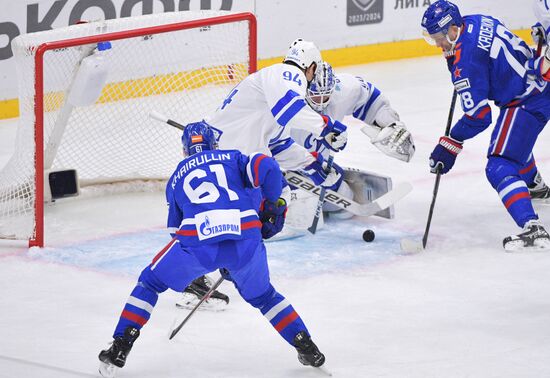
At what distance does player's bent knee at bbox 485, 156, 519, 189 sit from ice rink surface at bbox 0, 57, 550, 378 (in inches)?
12.5

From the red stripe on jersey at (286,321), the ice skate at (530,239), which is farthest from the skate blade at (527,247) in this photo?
the red stripe on jersey at (286,321)

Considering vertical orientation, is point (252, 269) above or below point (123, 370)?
above

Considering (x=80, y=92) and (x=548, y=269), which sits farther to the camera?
(x=80, y=92)

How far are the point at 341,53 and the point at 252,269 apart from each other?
5286 mm

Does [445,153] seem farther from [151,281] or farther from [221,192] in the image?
[151,281]

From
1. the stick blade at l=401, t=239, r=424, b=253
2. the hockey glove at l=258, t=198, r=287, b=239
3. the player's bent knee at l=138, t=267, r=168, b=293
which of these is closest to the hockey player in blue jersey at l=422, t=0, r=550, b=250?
the stick blade at l=401, t=239, r=424, b=253

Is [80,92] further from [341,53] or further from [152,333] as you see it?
[341,53]

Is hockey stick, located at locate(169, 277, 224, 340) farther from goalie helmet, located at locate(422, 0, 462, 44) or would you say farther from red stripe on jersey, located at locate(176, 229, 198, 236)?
goalie helmet, located at locate(422, 0, 462, 44)

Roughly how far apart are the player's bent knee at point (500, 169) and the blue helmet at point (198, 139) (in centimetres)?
186

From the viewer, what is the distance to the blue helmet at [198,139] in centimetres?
419

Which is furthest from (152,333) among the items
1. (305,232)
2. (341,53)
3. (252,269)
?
(341,53)

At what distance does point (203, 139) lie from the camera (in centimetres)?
419

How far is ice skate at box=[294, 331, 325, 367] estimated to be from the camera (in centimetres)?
412

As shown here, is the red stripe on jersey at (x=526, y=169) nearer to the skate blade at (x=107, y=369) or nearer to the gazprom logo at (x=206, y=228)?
the gazprom logo at (x=206, y=228)
